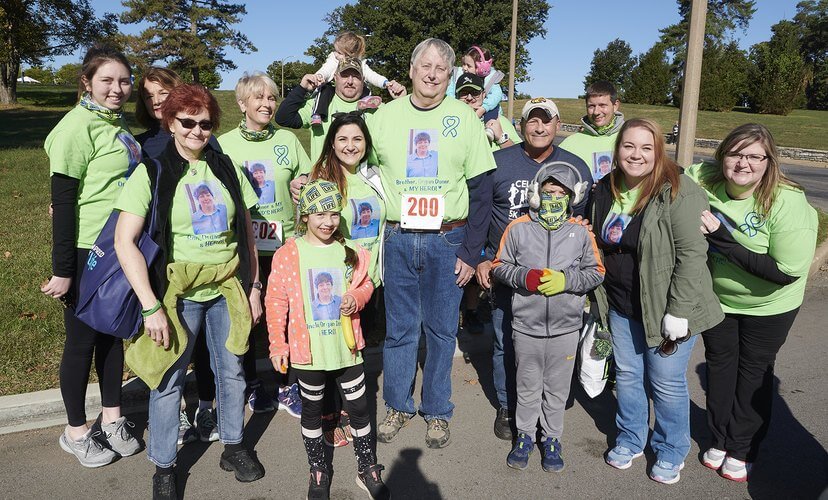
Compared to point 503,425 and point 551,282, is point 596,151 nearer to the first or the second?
point 551,282

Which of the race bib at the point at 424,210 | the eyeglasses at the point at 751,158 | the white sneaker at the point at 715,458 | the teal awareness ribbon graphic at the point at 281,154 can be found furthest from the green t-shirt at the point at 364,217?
the white sneaker at the point at 715,458

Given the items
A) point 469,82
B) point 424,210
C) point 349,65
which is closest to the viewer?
point 424,210

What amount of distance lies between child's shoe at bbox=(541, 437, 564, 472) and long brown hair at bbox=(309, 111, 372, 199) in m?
1.99

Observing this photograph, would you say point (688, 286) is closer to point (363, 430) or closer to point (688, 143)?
point (363, 430)

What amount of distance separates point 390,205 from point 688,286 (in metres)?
1.79

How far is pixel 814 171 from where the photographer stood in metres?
19.8

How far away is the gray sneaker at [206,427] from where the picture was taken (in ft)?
12.9

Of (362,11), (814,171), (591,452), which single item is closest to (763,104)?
(814,171)

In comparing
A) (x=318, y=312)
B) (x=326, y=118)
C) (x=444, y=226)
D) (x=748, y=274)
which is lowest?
(x=318, y=312)

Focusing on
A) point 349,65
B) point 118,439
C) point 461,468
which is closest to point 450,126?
point 349,65

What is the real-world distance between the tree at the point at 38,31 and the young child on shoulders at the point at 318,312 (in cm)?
2764

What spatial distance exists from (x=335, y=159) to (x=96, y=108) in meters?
1.35

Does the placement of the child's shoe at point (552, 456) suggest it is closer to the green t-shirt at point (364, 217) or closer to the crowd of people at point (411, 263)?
the crowd of people at point (411, 263)

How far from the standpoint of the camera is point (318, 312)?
3.31 meters
